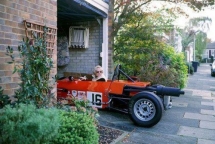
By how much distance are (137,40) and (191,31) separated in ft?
72.3

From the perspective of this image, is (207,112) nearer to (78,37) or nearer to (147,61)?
(147,61)

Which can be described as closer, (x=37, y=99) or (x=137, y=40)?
(x=37, y=99)

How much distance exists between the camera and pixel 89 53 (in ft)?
26.0

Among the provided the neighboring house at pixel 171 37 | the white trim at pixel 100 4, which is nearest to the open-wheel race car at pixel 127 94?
the white trim at pixel 100 4

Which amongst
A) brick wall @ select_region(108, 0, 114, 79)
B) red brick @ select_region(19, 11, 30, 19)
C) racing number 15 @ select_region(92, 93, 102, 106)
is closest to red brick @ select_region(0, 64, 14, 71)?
red brick @ select_region(19, 11, 30, 19)

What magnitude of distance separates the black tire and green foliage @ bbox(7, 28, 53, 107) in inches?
76.3

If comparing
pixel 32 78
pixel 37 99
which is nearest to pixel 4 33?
pixel 32 78

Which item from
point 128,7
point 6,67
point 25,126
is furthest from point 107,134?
point 128,7

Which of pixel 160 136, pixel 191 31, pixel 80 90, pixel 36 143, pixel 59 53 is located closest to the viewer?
pixel 36 143

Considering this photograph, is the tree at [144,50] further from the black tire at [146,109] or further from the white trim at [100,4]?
the black tire at [146,109]

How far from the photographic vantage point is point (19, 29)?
3.59 m

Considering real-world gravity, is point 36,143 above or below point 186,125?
above

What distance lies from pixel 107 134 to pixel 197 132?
187 centimetres

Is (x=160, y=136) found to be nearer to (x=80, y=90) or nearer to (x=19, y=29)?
(x=80, y=90)
